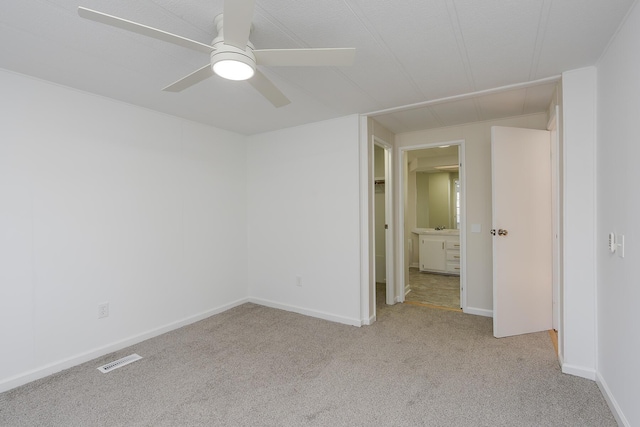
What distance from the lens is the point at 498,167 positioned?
3172mm

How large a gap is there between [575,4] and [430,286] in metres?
4.27

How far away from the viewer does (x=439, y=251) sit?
5.99m

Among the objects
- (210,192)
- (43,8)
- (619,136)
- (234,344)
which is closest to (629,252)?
(619,136)

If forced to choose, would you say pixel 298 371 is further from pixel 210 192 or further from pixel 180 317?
pixel 210 192

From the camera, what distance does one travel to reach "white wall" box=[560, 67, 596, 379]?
233 cm

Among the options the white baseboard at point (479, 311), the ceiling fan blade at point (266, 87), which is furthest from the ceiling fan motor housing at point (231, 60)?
the white baseboard at point (479, 311)

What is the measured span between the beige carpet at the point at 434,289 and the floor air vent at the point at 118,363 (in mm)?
3320

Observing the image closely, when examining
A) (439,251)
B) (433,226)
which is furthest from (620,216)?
(433,226)

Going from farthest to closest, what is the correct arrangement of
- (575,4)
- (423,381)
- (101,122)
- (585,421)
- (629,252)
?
(101,122), (423,381), (585,421), (629,252), (575,4)

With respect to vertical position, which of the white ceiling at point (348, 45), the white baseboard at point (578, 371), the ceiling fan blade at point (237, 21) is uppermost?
the white ceiling at point (348, 45)

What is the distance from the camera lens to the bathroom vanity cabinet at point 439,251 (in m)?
5.83

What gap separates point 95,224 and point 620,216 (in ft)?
13.0

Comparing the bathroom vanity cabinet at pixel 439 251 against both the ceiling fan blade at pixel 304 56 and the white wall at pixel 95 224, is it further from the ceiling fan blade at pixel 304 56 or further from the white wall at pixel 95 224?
the ceiling fan blade at pixel 304 56

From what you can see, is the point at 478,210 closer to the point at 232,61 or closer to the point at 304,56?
the point at 304,56
